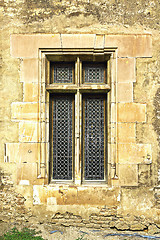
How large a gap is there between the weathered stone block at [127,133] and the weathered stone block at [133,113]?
100 millimetres

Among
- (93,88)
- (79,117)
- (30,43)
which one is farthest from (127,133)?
(30,43)

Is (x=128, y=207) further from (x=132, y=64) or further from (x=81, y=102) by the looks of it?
(x=132, y=64)

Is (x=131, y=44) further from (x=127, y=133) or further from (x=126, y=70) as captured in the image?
(x=127, y=133)

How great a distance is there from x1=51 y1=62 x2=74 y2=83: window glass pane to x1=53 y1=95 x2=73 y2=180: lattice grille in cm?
51

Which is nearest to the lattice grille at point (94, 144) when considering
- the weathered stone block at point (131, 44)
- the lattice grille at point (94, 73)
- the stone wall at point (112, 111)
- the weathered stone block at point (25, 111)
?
the stone wall at point (112, 111)

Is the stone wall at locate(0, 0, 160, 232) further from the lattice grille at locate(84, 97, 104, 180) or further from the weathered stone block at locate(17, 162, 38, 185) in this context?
the lattice grille at locate(84, 97, 104, 180)

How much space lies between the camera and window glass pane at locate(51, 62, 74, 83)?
12.0ft

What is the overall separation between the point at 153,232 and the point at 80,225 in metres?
1.18

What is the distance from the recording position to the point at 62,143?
3.63 meters

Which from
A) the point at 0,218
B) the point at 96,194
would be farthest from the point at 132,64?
the point at 0,218

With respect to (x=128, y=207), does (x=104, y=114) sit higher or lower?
higher

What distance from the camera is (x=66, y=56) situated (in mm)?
3578

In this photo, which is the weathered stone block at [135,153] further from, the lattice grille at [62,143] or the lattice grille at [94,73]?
the lattice grille at [94,73]

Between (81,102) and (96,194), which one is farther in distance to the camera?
(81,102)
